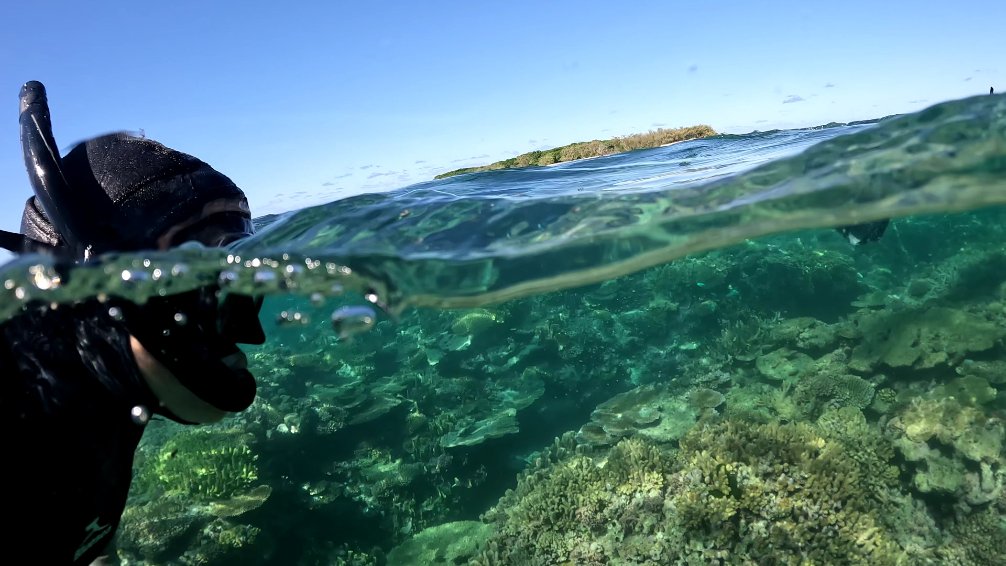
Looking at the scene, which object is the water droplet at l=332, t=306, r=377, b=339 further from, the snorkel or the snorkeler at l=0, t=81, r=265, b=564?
the snorkel

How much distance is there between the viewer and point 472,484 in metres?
10.6

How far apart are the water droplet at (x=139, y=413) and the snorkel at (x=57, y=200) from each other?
2.68 ft

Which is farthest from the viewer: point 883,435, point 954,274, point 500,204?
point 954,274

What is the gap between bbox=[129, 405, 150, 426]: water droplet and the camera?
7.79 feet

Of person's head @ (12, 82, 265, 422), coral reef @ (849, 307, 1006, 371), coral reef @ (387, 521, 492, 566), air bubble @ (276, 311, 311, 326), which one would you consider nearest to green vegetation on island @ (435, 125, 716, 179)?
coral reef @ (849, 307, 1006, 371)

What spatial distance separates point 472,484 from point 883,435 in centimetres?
701

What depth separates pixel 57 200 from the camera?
2545mm

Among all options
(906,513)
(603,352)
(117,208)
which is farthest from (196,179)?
(603,352)

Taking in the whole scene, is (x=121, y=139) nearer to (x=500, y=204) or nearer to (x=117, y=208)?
(x=117, y=208)

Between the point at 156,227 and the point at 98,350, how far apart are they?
847 mm

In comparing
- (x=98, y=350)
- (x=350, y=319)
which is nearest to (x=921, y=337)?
(x=350, y=319)

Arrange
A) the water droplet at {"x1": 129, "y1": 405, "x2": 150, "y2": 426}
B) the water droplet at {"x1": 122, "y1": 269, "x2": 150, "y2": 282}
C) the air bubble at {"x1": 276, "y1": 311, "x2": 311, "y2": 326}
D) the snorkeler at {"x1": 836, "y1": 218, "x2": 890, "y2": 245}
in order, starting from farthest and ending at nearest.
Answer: the snorkeler at {"x1": 836, "y1": 218, "x2": 890, "y2": 245} < the air bubble at {"x1": 276, "y1": 311, "x2": 311, "y2": 326} < the water droplet at {"x1": 122, "y1": 269, "x2": 150, "y2": 282} < the water droplet at {"x1": 129, "y1": 405, "x2": 150, "y2": 426}

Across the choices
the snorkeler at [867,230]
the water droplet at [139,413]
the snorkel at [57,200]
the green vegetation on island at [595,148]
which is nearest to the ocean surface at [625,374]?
the snorkel at [57,200]

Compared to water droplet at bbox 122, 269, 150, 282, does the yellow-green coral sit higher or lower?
lower
